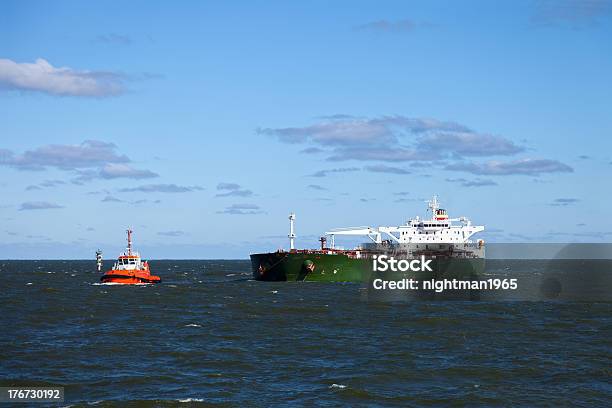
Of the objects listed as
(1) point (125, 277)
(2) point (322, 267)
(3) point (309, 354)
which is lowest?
(3) point (309, 354)

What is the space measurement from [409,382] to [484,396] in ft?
11.1

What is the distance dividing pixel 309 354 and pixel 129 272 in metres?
64.4

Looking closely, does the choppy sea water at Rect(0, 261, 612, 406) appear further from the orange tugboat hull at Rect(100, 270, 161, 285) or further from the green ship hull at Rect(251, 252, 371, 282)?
the orange tugboat hull at Rect(100, 270, 161, 285)

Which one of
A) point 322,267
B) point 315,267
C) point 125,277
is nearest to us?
point 315,267

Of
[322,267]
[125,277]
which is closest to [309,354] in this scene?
[322,267]

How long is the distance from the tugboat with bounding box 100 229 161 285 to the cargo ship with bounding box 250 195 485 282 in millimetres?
15325

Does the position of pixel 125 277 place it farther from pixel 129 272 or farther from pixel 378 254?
pixel 378 254

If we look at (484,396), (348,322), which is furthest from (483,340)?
(484,396)

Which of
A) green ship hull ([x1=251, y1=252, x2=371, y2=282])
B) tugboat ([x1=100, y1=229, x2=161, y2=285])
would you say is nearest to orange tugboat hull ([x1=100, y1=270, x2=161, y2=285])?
tugboat ([x1=100, y1=229, x2=161, y2=285])

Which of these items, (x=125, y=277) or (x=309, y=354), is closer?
(x=309, y=354)

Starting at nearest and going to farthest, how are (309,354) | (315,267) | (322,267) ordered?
(309,354) → (315,267) → (322,267)

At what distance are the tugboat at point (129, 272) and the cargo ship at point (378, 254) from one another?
1533 centimetres

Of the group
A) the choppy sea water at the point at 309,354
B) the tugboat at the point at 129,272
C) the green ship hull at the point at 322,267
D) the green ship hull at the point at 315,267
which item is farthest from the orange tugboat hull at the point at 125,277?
the choppy sea water at the point at 309,354

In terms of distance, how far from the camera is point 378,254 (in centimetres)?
9950
